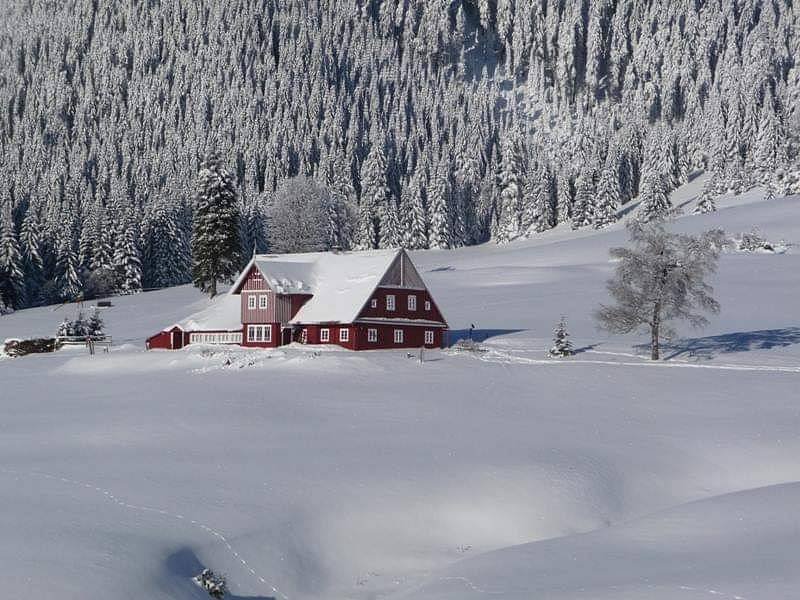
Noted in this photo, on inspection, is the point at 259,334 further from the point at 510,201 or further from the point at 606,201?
the point at 510,201

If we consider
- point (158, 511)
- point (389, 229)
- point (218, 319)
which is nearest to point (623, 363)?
point (218, 319)

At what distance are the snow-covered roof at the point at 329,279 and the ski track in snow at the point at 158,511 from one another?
78.2ft

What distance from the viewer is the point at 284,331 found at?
165 ft

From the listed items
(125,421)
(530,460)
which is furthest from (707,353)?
(125,421)

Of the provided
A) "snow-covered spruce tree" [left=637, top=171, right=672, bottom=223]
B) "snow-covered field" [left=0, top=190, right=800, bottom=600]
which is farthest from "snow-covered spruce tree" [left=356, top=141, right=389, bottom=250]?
"snow-covered field" [left=0, top=190, right=800, bottom=600]

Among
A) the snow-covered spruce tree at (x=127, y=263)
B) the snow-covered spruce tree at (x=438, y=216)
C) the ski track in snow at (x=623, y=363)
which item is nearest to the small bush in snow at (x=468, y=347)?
the ski track in snow at (x=623, y=363)

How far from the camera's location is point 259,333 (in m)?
50.3

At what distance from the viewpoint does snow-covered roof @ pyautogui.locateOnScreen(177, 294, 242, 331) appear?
51.6 metres

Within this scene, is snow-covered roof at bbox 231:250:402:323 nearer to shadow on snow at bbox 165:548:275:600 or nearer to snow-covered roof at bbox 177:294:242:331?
snow-covered roof at bbox 177:294:242:331

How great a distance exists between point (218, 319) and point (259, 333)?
3010 mm

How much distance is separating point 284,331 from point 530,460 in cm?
2392

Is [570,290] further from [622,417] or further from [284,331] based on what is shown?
[622,417]

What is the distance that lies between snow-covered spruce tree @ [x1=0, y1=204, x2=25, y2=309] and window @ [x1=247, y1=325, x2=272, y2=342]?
46.2 metres

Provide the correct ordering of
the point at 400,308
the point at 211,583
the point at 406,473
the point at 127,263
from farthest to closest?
1. the point at 127,263
2. the point at 400,308
3. the point at 406,473
4. the point at 211,583
